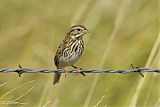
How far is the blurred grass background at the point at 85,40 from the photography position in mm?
10266

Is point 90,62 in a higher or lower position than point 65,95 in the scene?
higher

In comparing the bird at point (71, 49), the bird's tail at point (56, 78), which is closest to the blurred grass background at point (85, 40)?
the bird's tail at point (56, 78)

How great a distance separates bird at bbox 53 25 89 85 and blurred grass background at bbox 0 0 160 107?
15.1 inches

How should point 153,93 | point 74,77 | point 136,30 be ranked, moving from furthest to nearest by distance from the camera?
point 136,30
point 74,77
point 153,93

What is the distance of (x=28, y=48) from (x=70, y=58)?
5.42 ft

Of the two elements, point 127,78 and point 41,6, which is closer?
point 127,78

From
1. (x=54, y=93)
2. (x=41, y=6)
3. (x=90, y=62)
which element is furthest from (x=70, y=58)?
(x=41, y=6)

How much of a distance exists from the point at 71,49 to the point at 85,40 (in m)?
0.90

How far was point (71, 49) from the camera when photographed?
31.3 feet

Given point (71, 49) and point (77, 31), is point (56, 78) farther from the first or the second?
point (77, 31)

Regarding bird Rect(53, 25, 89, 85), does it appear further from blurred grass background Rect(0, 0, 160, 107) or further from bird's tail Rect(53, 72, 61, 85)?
blurred grass background Rect(0, 0, 160, 107)

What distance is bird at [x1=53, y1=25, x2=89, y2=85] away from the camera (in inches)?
370

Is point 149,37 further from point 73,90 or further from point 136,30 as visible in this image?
point 73,90

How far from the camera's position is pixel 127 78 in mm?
10578
